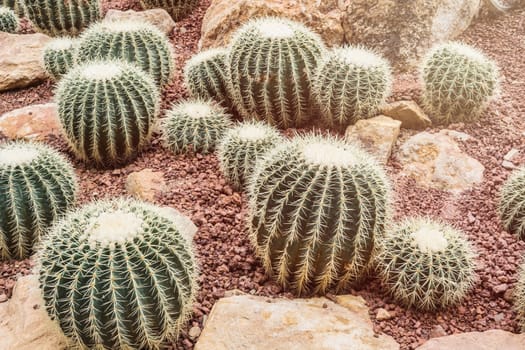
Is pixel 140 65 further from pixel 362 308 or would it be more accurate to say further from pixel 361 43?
pixel 362 308

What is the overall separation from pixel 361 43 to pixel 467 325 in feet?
11.7

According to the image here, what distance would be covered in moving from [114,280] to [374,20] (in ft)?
13.9

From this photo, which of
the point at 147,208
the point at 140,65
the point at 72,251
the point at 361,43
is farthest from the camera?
the point at 361,43

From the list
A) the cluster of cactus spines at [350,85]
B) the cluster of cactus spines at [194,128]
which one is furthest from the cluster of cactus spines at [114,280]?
the cluster of cactus spines at [350,85]

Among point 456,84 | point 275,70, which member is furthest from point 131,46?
point 456,84

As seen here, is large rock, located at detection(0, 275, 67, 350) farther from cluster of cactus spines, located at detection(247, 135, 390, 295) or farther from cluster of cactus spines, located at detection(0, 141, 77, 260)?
cluster of cactus spines, located at detection(247, 135, 390, 295)

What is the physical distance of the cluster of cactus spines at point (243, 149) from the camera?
4.53m

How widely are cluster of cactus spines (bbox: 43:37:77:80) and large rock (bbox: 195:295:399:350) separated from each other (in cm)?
406

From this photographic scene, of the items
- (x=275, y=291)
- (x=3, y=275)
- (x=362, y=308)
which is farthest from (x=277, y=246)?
(x=3, y=275)

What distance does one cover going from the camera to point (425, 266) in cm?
338

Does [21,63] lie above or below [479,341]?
below

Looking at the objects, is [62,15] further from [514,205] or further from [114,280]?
[514,205]

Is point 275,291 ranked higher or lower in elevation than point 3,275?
higher

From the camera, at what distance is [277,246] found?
3432 millimetres
